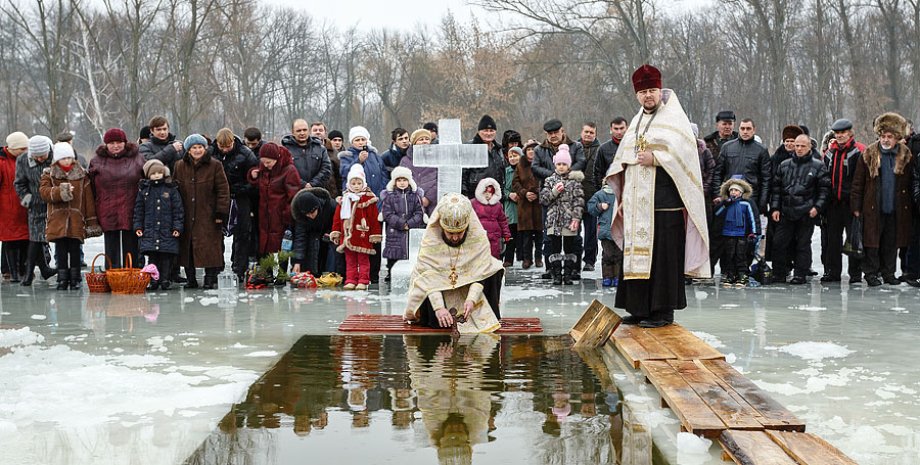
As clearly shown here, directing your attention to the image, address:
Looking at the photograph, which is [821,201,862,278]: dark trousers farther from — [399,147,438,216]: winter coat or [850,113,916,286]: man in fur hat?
[399,147,438,216]: winter coat

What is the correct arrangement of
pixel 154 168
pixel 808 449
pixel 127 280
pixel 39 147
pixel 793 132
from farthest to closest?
1. pixel 793 132
2. pixel 39 147
3. pixel 154 168
4. pixel 127 280
5. pixel 808 449

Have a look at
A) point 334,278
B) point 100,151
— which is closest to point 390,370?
point 334,278

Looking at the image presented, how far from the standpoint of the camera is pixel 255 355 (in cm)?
751

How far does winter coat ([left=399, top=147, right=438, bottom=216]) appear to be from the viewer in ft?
42.5

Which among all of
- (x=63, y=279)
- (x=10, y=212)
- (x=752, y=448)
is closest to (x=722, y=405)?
(x=752, y=448)

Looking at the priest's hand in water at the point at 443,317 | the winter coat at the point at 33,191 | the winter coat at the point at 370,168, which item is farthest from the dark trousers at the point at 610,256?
the winter coat at the point at 33,191

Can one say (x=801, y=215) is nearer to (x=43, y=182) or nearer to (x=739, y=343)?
(x=739, y=343)

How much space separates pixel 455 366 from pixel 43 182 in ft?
22.8

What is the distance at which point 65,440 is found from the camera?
5066 mm

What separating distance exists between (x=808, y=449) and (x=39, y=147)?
10079 mm

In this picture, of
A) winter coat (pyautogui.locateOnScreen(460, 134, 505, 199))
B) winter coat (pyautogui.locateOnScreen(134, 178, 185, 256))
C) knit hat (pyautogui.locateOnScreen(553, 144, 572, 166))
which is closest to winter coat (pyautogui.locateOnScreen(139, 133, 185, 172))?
winter coat (pyautogui.locateOnScreen(134, 178, 185, 256))

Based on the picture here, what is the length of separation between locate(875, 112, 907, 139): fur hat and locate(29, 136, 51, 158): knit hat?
9.70 metres

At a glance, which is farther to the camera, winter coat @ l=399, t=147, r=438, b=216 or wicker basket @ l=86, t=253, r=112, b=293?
winter coat @ l=399, t=147, r=438, b=216

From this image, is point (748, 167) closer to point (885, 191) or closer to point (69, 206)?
point (885, 191)
